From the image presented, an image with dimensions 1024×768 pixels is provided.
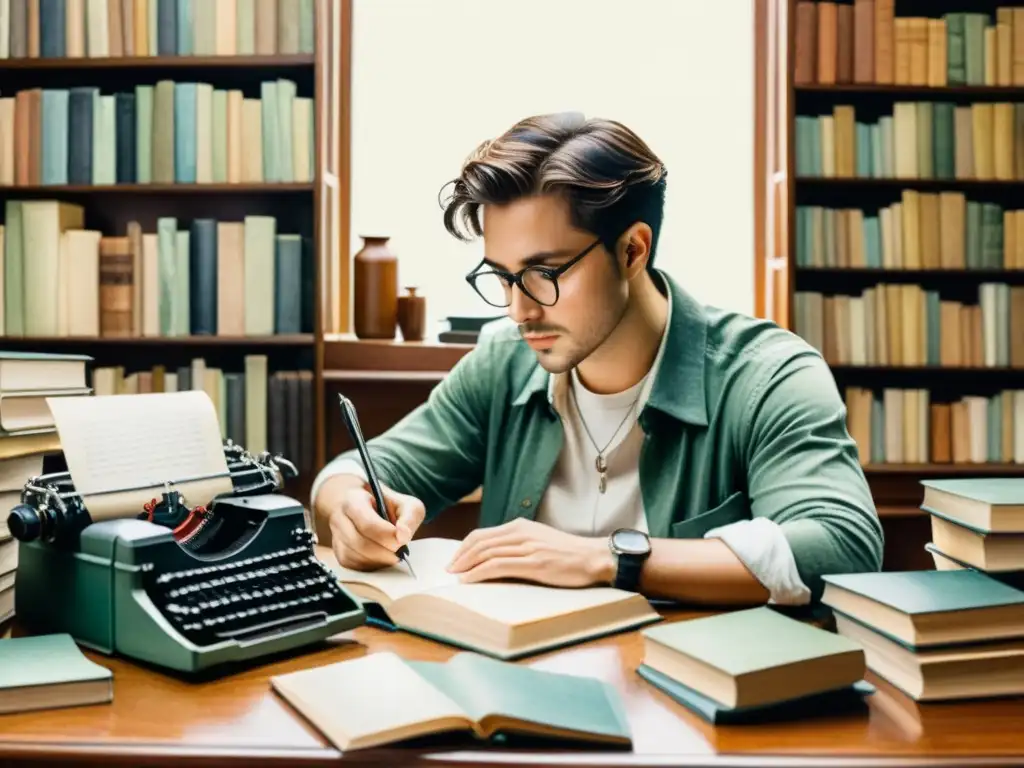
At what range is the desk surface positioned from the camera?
2.59 feet

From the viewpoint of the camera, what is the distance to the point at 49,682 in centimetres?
89

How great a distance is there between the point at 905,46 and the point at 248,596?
2.92 metres

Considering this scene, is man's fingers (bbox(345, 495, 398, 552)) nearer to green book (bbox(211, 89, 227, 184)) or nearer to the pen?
the pen

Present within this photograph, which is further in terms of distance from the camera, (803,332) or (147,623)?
(803,332)

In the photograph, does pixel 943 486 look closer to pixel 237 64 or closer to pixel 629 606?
pixel 629 606

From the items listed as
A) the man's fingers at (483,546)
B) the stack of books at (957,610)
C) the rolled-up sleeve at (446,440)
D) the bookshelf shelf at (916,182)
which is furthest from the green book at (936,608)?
the bookshelf shelf at (916,182)

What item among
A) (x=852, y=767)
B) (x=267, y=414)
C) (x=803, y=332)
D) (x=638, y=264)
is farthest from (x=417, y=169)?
(x=852, y=767)

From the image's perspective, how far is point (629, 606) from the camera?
115cm

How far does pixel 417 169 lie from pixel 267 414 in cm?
98

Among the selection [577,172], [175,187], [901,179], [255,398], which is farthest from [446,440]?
[901,179]

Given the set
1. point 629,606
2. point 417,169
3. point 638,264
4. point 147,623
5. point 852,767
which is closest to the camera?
point 852,767

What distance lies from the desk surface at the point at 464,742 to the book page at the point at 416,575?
25 cm

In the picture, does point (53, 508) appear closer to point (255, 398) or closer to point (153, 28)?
point (255, 398)

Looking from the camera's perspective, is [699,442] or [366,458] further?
[699,442]
